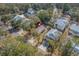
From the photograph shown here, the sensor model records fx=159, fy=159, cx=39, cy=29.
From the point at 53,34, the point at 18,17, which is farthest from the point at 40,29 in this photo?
the point at 18,17

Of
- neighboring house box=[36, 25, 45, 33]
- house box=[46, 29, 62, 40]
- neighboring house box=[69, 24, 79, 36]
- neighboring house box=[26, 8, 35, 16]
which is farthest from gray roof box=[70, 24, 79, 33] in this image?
→ neighboring house box=[26, 8, 35, 16]

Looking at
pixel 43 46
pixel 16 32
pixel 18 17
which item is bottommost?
pixel 43 46

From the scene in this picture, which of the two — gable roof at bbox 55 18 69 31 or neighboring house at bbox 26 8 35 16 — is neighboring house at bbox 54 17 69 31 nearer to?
gable roof at bbox 55 18 69 31

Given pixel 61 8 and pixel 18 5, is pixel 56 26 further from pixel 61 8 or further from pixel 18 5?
pixel 18 5

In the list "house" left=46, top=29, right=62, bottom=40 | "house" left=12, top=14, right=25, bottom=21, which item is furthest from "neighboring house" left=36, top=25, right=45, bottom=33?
"house" left=12, top=14, right=25, bottom=21

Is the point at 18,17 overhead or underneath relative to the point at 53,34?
overhead

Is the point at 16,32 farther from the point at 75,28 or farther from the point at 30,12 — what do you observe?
the point at 75,28

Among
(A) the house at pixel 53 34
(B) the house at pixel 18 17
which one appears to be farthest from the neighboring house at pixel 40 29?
(B) the house at pixel 18 17

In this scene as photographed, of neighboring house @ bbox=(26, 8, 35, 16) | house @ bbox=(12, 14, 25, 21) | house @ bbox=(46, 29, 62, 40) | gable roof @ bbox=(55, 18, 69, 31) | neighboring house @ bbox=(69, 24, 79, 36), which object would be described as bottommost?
house @ bbox=(46, 29, 62, 40)

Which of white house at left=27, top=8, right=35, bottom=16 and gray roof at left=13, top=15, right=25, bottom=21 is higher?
white house at left=27, top=8, right=35, bottom=16
